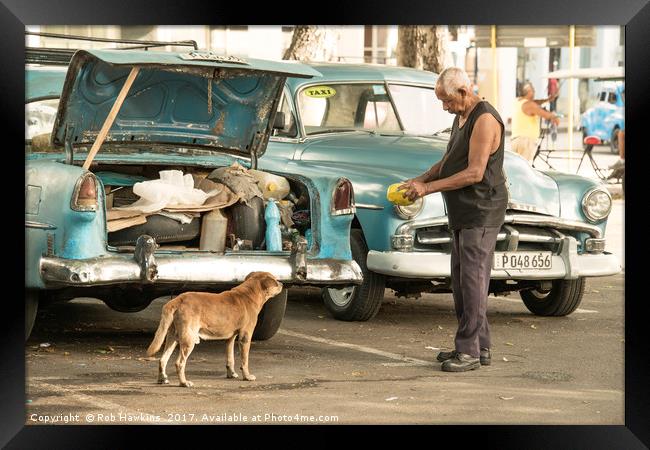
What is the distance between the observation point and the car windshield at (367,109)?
1023 cm

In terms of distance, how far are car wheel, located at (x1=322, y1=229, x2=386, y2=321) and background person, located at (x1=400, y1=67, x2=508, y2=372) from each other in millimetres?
1619

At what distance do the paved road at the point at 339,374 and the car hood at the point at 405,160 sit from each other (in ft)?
3.11

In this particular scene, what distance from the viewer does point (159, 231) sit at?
771 centimetres

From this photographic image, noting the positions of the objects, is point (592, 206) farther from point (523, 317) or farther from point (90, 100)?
point (90, 100)

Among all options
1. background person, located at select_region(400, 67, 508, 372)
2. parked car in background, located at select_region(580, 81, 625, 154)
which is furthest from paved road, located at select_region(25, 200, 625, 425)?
parked car in background, located at select_region(580, 81, 625, 154)

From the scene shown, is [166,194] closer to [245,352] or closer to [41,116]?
[245,352]

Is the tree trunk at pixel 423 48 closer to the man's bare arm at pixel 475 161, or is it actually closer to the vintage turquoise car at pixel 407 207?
the vintage turquoise car at pixel 407 207

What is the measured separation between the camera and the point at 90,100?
26.6ft

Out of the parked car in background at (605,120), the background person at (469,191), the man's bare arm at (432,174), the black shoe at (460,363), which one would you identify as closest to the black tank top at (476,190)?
the background person at (469,191)

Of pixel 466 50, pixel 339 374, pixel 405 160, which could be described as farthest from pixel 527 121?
pixel 466 50

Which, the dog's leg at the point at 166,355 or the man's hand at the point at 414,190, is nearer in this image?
the dog's leg at the point at 166,355

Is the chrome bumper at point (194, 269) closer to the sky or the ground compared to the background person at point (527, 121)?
closer to the ground

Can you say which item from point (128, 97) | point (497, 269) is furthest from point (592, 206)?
point (128, 97)
